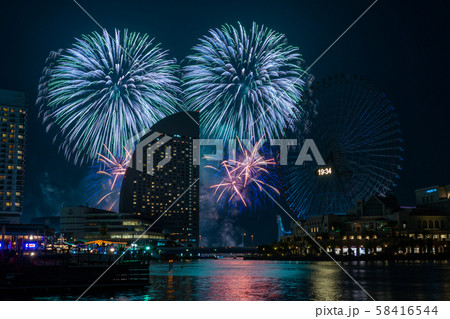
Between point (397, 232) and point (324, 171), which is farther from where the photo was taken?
point (397, 232)

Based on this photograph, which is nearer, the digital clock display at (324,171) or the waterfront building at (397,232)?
the digital clock display at (324,171)

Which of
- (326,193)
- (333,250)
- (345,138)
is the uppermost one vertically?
(345,138)

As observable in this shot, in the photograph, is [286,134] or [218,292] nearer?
[218,292]

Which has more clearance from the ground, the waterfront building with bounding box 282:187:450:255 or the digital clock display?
the digital clock display

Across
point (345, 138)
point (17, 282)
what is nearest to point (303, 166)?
point (345, 138)

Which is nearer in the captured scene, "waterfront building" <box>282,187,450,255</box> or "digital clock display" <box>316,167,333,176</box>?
"digital clock display" <box>316,167,333,176</box>

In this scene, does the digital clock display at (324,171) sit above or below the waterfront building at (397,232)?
above

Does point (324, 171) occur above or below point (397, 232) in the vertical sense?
above

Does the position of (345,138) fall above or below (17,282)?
above
